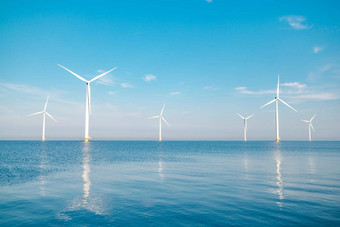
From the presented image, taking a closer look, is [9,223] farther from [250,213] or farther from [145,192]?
→ [250,213]

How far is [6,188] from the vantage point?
80.6 ft

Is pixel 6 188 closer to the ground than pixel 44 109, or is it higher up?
closer to the ground

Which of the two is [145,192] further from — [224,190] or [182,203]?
[224,190]

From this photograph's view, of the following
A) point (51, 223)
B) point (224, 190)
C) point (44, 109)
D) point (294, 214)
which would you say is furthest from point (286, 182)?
point (44, 109)

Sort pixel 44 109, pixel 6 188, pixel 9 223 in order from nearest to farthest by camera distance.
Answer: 1. pixel 9 223
2. pixel 6 188
3. pixel 44 109

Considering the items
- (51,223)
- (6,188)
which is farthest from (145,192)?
(6,188)

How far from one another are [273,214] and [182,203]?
21.3 feet

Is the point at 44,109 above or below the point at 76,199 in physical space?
above

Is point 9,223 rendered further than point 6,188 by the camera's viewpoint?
No

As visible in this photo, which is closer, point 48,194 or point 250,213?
point 250,213

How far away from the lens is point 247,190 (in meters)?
A: 23.2

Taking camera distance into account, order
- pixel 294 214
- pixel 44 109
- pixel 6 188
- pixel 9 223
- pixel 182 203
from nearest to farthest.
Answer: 1. pixel 9 223
2. pixel 294 214
3. pixel 182 203
4. pixel 6 188
5. pixel 44 109

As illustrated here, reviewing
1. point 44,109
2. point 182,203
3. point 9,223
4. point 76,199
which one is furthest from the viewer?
point 44,109

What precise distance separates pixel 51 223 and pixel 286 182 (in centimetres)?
2457
